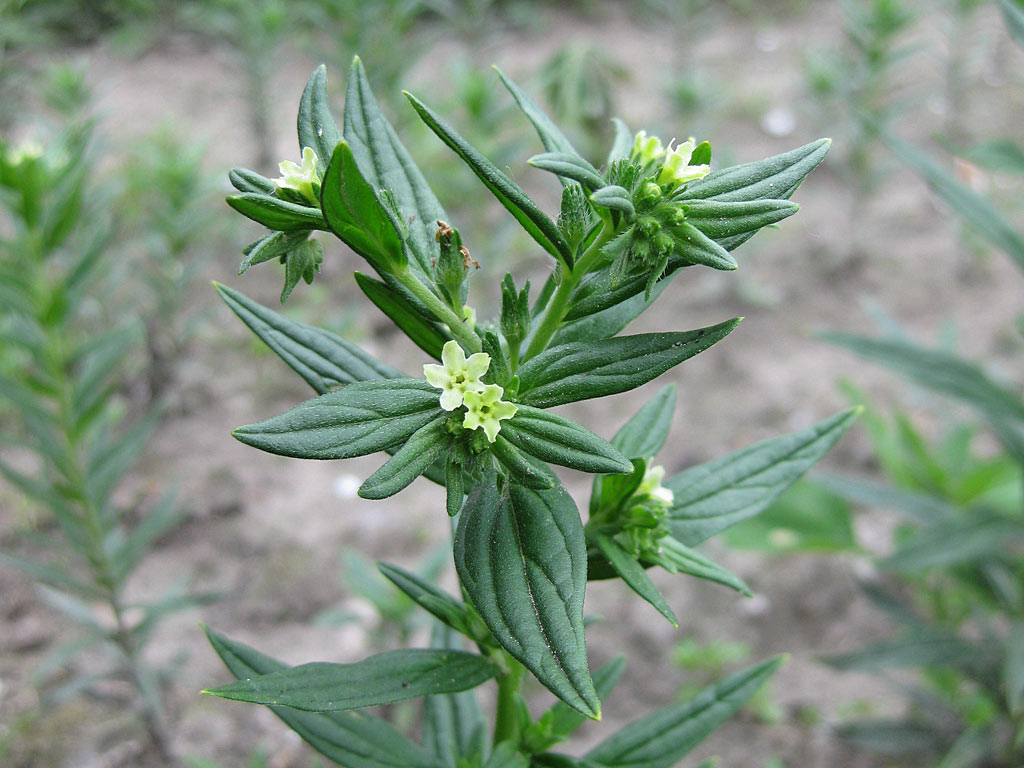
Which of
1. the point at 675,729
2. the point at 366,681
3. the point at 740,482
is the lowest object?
the point at 675,729

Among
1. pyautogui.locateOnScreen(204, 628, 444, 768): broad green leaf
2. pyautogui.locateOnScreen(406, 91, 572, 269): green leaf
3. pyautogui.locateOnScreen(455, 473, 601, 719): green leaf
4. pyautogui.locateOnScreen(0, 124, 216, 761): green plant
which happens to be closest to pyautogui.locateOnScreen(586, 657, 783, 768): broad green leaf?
pyautogui.locateOnScreen(204, 628, 444, 768): broad green leaf

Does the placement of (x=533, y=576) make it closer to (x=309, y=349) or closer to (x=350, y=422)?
(x=350, y=422)

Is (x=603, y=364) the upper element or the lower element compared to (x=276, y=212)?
lower

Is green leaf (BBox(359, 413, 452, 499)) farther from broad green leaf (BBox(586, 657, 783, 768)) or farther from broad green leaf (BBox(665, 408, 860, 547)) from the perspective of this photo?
broad green leaf (BBox(586, 657, 783, 768))

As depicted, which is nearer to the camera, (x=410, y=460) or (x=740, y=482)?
(x=410, y=460)

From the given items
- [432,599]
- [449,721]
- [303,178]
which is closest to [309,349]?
[303,178]

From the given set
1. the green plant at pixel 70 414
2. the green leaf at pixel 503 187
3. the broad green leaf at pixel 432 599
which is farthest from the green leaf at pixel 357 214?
the green plant at pixel 70 414
